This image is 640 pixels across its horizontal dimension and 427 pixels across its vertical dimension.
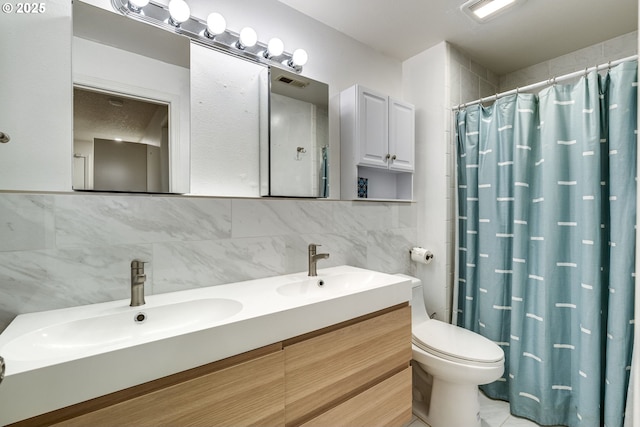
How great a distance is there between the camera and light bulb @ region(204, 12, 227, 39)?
1.27 m

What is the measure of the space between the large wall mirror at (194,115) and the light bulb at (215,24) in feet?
0.24

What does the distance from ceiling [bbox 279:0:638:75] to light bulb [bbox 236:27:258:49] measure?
1.18ft

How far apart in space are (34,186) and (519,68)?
317cm

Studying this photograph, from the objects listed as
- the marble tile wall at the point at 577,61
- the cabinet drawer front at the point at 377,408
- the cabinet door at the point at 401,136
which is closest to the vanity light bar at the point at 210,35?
the cabinet door at the point at 401,136

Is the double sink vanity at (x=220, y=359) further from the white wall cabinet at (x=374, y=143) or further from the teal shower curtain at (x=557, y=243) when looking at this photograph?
the teal shower curtain at (x=557, y=243)

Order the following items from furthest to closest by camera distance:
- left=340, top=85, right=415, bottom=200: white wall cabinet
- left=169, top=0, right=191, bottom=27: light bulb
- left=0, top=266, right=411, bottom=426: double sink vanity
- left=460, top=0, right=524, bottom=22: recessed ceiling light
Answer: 1. left=340, top=85, right=415, bottom=200: white wall cabinet
2. left=460, top=0, right=524, bottom=22: recessed ceiling light
3. left=169, top=0, right=191, bottom=27: light bulb
4. left=0, top=266, right=411, bottom=426: double sink vanity

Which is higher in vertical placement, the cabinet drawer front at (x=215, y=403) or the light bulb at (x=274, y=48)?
the light bulb at (x=274, y=48)

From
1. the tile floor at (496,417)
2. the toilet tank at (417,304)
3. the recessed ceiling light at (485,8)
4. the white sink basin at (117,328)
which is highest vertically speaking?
the recessed ceiling light at (485,8)

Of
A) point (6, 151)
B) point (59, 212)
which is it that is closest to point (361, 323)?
point (59, 212)

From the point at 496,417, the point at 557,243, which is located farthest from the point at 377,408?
the point at 557,243

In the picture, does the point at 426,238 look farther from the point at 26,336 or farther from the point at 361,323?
the point at 26,336

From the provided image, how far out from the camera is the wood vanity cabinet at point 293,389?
2.35ft

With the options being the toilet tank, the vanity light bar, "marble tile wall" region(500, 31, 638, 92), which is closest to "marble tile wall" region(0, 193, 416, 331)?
the toilet tank

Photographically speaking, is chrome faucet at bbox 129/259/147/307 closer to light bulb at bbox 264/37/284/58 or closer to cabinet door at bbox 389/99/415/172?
light bulb at bbox 264/37/284/58
